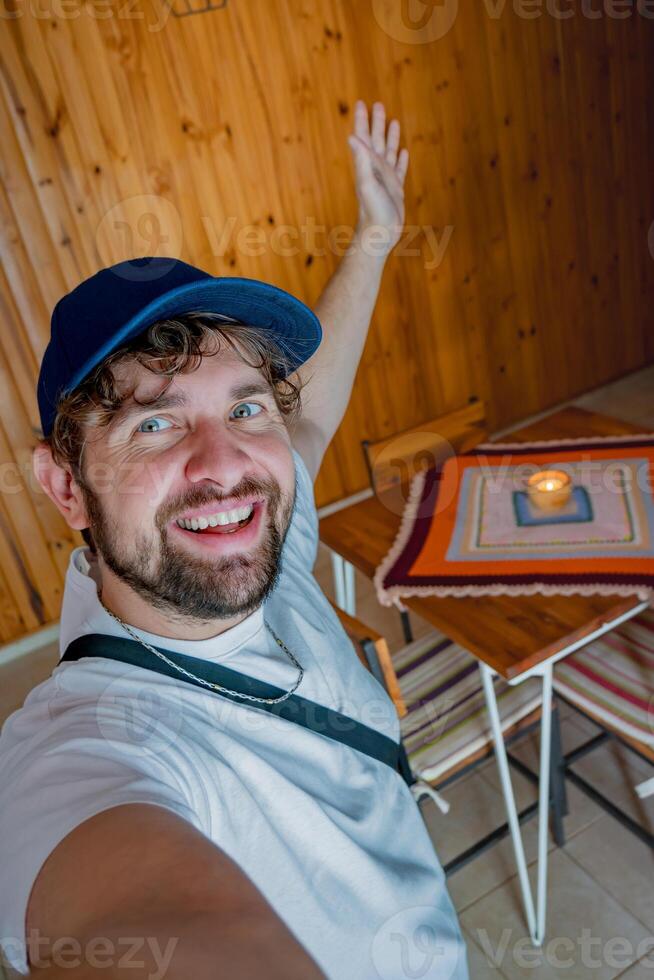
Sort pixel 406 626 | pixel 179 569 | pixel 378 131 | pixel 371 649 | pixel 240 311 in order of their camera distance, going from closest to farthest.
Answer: pixel 179 569 → pixel 240 311 → pixel 371 649 → pixel 378 131 → pixel 406 626

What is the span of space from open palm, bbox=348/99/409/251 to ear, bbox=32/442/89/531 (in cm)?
92

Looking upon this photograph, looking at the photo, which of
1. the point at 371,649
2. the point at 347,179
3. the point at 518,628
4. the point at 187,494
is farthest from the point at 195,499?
the point at 347,179

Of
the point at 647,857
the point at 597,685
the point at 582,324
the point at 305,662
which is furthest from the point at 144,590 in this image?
the point at 582,324

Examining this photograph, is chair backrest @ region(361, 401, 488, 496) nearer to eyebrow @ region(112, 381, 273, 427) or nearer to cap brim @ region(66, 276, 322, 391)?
cap brim @ region(66, 276, 322, 391)

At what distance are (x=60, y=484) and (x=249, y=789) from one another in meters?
0.50

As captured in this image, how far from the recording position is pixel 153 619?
0.97 m

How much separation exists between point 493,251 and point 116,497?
130 inches

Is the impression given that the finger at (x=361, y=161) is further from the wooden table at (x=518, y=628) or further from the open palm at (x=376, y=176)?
the wooden table at (x=518, y=628)

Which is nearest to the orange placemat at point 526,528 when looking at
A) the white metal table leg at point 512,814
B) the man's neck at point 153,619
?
the white metal table leg at point 512,814

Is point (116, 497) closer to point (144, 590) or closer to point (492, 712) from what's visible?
point (144, 590)

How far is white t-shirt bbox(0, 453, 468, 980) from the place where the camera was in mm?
688

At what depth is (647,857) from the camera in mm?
1821

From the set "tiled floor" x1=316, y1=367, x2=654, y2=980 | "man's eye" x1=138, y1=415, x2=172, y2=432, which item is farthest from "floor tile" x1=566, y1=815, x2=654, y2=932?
"man's eye" x1=138, y1=415, x2=172, y2=432

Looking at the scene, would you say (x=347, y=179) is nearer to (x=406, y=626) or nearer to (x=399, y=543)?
(x=406, y=626)
